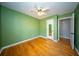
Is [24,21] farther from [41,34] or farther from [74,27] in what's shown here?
[74,27]

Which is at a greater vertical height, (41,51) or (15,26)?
(15,26)

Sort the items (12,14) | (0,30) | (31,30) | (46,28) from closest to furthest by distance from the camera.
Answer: (0,30) < (12,14) < (31,30) < (46,28)

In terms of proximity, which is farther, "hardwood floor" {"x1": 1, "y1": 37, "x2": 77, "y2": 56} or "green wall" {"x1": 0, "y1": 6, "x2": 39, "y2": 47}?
"green wall" {"x1": 0, "y1": 6, "x2": 39, "y2": 47}

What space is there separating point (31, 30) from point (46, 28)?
4.13ft

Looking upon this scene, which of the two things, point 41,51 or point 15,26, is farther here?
point 15,26

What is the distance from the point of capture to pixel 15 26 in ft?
13.3

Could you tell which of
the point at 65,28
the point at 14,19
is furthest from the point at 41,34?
the point at 14,19

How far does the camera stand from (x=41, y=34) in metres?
6.45

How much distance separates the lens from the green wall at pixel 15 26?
11.0 feet

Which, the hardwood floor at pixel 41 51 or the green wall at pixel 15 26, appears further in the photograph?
the green wall at pixel 15 26

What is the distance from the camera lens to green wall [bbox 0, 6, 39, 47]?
335 centimetres

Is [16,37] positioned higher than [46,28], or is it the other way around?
[46,28]

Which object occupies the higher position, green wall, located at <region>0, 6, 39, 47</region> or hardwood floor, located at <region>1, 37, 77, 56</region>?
green wall, located at <region>0, 6, 39, 47</region>

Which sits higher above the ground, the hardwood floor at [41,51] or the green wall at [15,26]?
Answer: the green wall at [15,26]
